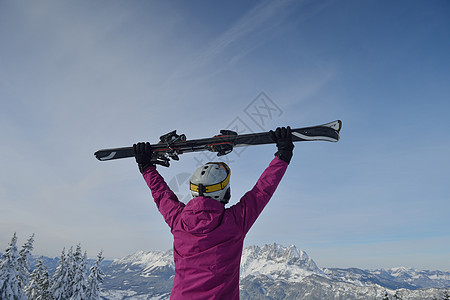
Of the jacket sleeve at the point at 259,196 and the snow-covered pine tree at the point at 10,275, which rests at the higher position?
the snow-covered pine tree at the point at 10,275

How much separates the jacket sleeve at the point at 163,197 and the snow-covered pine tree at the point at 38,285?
117ft

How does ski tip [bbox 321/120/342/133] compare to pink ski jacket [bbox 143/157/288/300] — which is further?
ski tip [bbox 321/120/342/133]

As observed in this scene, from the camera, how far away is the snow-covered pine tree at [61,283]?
27067mm

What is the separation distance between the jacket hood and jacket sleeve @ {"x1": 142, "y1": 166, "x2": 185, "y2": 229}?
396 mm

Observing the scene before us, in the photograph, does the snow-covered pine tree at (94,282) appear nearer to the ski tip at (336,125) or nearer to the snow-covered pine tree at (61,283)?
the snow-covered pine tree at (61,283)

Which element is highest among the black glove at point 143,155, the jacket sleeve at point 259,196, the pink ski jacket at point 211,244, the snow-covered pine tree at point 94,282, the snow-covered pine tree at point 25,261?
the snow-covered pine tree at point 25,261

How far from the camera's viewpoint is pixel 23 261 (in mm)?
28828

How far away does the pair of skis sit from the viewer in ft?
12.7

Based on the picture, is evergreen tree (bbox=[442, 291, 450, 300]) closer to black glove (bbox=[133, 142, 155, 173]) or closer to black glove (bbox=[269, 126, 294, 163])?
black glove (bbox=[269, 126, 294, 163])

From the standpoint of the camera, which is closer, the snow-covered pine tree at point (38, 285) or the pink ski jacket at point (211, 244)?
the pink ski jacket at point (211, 244)

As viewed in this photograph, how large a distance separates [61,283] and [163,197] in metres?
32.8

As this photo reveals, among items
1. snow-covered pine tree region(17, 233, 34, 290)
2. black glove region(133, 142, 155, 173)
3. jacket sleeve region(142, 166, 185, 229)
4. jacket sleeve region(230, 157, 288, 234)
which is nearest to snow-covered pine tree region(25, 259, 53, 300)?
snow-covered pine tree region(17, 233, 34, 290)

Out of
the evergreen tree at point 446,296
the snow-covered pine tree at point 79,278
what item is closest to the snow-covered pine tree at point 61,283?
the snow-covered pine tree at point 79,278

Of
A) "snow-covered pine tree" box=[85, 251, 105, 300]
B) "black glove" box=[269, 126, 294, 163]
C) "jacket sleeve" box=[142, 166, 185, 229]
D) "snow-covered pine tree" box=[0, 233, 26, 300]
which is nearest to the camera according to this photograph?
"jacket sleeve" box=[142, 166, 185, 229]
